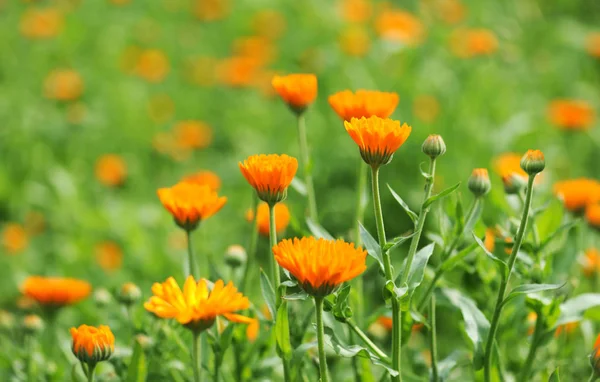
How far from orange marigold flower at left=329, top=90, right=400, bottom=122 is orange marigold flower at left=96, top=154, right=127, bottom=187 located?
6.92ft

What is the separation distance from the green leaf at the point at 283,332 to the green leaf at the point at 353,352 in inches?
3.0

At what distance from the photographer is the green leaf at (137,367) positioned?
1575 millimetres

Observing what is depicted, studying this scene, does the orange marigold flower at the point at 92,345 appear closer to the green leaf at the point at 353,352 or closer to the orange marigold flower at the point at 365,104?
the green leaf at the point at 353,352

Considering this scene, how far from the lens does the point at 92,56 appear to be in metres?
5.41

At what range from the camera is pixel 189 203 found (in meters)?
1.64

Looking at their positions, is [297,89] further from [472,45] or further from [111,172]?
[472,45]

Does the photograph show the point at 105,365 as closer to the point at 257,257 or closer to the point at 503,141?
the point at 257,257

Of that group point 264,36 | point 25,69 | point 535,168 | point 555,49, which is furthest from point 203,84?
point 535,168

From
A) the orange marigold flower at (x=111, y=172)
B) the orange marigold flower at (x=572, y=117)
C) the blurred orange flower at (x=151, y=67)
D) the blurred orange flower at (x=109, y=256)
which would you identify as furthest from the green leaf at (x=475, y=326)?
the blurred orange flower at (x=151, y=67)

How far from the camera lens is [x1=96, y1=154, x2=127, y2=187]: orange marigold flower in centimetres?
362

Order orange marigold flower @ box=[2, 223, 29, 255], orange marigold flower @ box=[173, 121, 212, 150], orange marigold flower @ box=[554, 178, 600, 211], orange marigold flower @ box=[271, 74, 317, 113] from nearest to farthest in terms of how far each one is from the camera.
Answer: orange marigold flower @ box=[271, 74, 317, 113] → orange marigold flower @ box=[554, 178, 600, 211] → orange marigold flower @ box=[2, 223, 29, 255] → orange marigold flower @ box=[173, 121, 212, 150]

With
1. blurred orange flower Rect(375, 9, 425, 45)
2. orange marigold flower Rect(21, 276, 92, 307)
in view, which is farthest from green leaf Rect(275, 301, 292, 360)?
blurred orange flower Rect(375, 9, 425, 45)

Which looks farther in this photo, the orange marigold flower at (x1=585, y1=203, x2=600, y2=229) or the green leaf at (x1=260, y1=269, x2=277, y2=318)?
the orange marigold flower at (x1=585, y1=203, x2=600, y2=229)

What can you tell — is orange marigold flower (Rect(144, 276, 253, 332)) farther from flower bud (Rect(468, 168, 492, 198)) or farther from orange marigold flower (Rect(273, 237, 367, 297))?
flower bud (Rect(468, 168, 492, 198))
